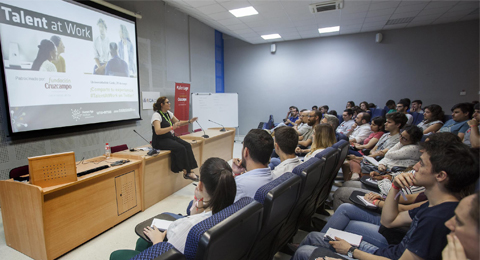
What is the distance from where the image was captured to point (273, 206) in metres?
1.18

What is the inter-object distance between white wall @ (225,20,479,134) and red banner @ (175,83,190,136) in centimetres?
293

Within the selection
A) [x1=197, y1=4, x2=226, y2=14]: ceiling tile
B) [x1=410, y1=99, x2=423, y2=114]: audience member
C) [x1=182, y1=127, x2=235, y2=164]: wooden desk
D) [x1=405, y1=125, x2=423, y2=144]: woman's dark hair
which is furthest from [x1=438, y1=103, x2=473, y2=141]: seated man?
[x1=197, y1=4, x2=226, y2=14]: ceiling tile

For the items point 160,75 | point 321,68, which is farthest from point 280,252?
point 321,68

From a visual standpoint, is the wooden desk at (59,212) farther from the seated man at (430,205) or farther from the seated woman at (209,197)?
the seated man at (430,205)

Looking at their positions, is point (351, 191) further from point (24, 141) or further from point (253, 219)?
point (24, 141)

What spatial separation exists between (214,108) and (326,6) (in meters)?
3.84

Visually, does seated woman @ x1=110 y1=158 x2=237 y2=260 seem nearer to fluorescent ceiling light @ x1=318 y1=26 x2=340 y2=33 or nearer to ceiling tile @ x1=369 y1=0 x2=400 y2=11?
ceiling tile @ x1=369 y1=0 x2=400 y2=11

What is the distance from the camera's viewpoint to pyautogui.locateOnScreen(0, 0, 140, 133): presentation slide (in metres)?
2.85

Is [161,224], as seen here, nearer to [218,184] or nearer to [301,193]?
[218,184]

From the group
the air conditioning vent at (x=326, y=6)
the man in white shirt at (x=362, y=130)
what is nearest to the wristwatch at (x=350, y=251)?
the man in white shirt at (x=362, y=130)

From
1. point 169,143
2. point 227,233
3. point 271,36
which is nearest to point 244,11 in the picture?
point 271,36

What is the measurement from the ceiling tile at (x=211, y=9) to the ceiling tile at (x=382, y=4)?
3.19 m

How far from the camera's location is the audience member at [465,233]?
2.16 feet

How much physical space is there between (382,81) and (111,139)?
7.47 metres
